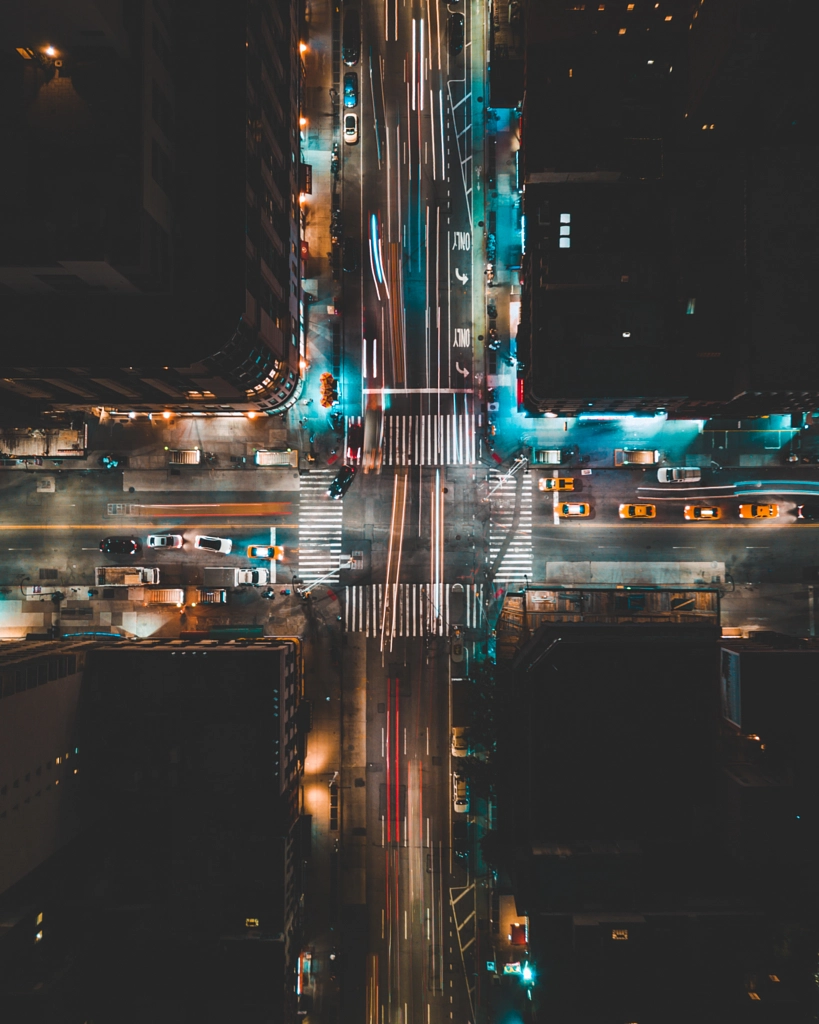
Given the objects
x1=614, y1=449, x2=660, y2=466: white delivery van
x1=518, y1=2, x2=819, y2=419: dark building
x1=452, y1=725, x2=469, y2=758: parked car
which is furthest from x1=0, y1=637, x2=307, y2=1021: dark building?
x1=518, y1=2, x2=819, y2=419: dark building

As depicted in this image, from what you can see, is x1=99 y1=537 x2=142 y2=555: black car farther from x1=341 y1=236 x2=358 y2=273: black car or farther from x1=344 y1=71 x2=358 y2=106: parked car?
x1=344 y1=71 x2=358 y2=106: parked car

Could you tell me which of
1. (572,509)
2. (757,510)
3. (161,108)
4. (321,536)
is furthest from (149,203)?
(757,510)

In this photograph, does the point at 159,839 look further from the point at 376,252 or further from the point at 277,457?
the point at 376,252

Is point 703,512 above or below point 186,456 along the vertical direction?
below

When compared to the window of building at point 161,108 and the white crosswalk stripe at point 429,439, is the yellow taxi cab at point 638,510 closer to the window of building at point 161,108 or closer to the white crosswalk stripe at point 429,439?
the white crosswalk stripe at point 429,439

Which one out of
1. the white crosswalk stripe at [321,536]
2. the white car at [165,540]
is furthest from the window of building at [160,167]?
the white car at [165,540]

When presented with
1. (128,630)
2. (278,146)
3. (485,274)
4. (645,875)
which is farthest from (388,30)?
(645,875)

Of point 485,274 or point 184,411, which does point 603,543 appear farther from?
point 184,411
